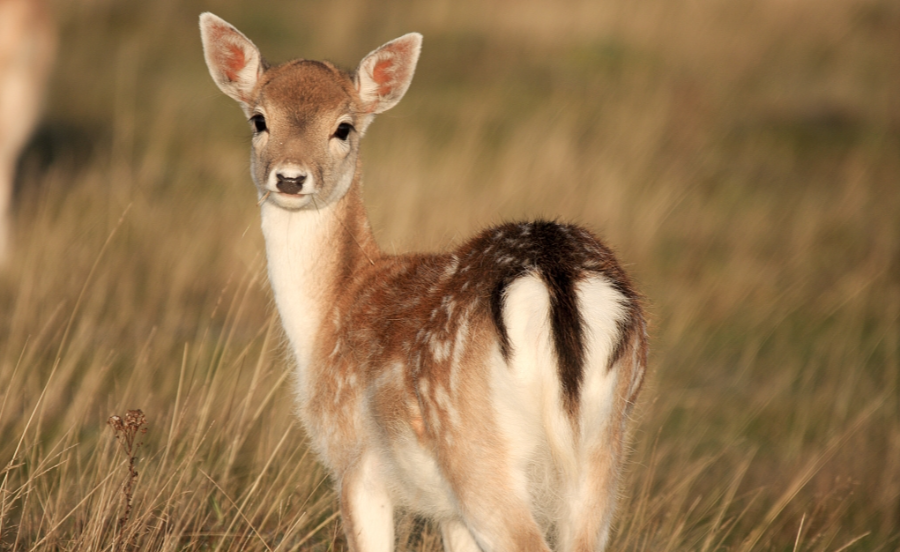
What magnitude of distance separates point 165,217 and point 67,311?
202cm

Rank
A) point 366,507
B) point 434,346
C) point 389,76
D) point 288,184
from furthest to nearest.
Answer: point 389,76 < point 288,184 < point 366,507 < point 434,346

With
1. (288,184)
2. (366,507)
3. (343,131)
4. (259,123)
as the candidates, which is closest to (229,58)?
(259,123)

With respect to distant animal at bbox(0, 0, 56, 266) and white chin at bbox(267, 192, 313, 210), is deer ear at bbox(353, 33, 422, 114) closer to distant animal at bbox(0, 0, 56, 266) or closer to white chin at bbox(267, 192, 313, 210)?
white chin at bbox(267, 192, 313, 210)

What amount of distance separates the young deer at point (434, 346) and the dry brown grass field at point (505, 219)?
464 millimetres

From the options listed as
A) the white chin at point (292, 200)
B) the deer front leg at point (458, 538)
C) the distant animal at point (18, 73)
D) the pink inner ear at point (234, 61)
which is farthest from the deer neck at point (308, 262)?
the distant animal at point (18, 73)

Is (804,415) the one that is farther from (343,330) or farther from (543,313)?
(543,313)

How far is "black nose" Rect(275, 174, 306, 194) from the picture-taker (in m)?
3.74

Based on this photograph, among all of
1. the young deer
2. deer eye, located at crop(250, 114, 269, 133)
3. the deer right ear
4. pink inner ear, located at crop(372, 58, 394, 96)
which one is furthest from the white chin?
pink inner ear, located at crop(372, 58, 394, 96)

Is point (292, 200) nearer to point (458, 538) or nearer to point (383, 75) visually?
point (383, 75)

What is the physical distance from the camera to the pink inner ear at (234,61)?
426cm

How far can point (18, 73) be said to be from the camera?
27.4 ft

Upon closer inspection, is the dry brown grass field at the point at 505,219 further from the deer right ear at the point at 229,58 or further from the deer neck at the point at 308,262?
the deer right ear at the point at 229,58

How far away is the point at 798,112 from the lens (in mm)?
12586

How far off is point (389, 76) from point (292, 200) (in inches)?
34.2
